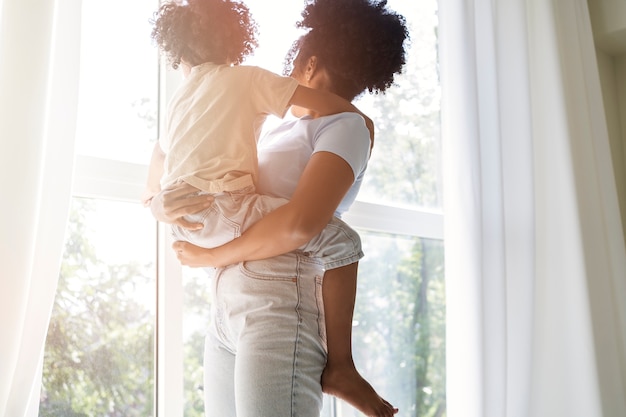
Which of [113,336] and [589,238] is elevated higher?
[589,238]

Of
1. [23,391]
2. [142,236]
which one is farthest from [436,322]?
[23,391]

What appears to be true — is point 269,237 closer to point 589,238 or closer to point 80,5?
point 80,5

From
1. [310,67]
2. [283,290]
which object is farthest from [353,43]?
[283,290]

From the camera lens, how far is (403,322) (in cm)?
254

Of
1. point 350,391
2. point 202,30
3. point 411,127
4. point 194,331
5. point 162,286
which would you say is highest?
point 411,127

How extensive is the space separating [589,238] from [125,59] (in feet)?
6.30

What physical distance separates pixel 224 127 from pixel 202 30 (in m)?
0.22

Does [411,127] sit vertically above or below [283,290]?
above

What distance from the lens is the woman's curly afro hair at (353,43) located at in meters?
1.43

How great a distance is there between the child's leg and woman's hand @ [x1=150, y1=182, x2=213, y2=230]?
282 mm

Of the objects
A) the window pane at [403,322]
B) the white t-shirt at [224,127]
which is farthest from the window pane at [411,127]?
the white t-shirt at [224,127]

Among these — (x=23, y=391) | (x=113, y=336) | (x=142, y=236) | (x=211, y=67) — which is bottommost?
(x=23, y=391)

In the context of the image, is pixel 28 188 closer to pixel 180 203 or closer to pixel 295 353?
pixel 180 203

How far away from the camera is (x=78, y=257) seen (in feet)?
5.00
